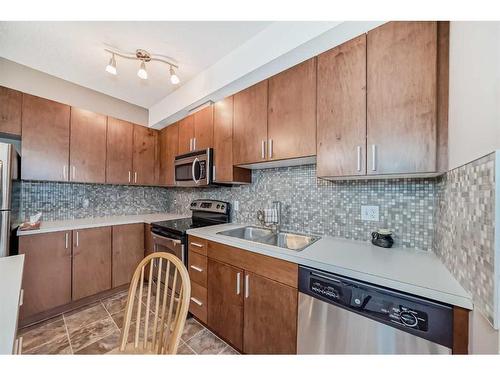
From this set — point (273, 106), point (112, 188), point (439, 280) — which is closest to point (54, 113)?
point (112, 188)

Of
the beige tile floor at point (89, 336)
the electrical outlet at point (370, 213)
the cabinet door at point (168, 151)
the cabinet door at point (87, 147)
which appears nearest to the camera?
the electrical outlet at point (370, 213)

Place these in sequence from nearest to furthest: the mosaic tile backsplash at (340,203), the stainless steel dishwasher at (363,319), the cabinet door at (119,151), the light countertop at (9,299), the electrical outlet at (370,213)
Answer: the light countertop at (9,299) → the stainless steel dishwasher at (363,319) → the mosaic tile backsplash at (340,203) → the electrical outlet at (370,213) → the cabinet door at (119,151)

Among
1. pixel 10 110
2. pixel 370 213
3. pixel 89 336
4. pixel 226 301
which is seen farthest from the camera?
pixel 10 110

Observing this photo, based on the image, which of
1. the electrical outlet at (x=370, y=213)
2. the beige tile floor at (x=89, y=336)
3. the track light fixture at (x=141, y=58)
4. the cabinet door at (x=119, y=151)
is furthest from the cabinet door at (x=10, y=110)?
the electrical outlet at (x=370, y=213)

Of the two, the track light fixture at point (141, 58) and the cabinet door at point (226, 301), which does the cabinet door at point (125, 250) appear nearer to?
the cabinet door at point (226, 301)

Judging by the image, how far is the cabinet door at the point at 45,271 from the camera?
1.66 meters

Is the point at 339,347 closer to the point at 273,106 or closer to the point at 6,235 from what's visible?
the point at 273,106

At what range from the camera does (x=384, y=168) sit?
1.03m

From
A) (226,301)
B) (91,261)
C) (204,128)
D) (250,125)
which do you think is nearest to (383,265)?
(226,301)

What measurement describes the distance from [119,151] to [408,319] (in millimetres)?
3018

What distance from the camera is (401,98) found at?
981 mm

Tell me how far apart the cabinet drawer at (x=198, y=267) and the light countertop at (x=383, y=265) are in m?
0.43

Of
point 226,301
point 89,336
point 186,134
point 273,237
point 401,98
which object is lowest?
point 89,336

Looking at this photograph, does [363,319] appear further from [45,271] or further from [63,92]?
[63,92]
